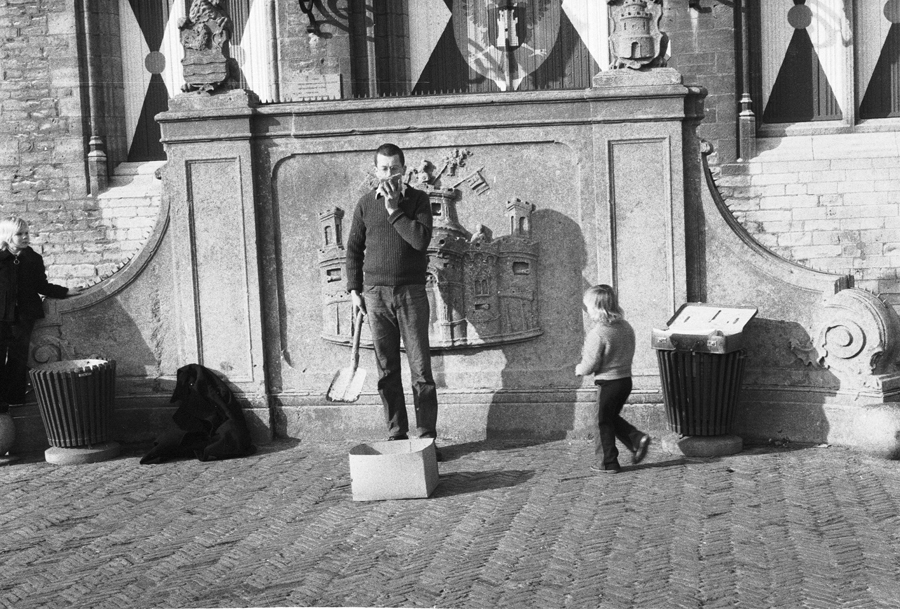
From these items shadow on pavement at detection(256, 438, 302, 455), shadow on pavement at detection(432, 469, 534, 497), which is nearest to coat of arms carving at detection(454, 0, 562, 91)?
shadow on pavement at detection(256, 438, 302, 455)

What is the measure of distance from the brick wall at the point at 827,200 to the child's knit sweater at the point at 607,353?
8.67 metres

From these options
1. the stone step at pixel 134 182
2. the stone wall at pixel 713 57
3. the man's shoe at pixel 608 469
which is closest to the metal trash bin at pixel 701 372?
the man's shoe at pixel 608 469

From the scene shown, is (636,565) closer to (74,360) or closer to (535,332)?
(535,332)

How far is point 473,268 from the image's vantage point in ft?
29.1

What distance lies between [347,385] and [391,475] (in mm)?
1374

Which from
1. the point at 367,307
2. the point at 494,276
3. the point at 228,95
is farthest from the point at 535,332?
the point at 228,95

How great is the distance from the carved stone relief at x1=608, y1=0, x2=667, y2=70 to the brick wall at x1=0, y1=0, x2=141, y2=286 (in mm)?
11641

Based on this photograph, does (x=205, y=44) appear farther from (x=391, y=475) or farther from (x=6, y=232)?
(x=391, y=475)

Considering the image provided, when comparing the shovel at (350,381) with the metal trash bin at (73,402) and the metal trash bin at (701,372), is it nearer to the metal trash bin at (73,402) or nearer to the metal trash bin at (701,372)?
the metal trash bin at (73,402)

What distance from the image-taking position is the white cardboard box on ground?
7309 mm

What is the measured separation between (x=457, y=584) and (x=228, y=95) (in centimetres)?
455

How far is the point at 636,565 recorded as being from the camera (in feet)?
19.6

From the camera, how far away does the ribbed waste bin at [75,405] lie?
874cm

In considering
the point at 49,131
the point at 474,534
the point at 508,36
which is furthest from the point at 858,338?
the point at 49,131
